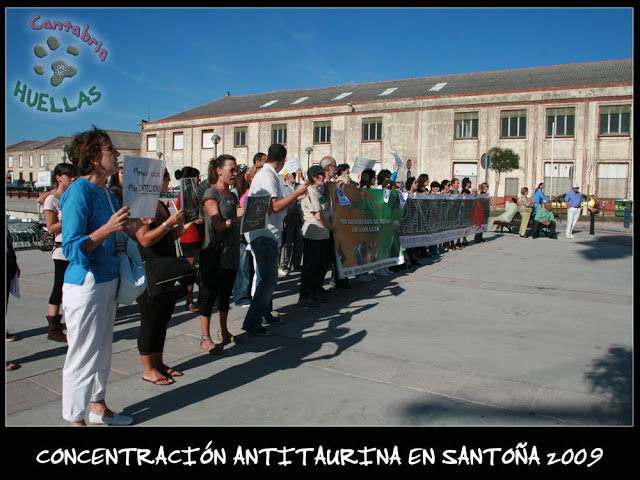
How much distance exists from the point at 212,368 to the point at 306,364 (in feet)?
2.83

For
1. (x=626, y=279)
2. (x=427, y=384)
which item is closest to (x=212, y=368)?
(x=427, y=384)

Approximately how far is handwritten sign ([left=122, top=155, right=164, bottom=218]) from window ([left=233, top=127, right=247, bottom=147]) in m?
48.6

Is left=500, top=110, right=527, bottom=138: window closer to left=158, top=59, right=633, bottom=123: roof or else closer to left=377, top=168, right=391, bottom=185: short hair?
left=158, top=59, right=633, bottom=123: roof

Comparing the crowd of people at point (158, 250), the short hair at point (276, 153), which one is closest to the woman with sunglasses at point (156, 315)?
the crowd of people at point (158, 250)

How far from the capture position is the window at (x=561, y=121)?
3775 centimetres

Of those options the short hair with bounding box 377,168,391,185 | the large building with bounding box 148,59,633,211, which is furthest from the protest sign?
the large building with bounding box 148,59,633,211

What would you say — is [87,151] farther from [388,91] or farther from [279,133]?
[279,133]

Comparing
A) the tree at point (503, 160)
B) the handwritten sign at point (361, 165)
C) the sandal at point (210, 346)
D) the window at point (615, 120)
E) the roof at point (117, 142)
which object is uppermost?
the roof at point (117, 142)

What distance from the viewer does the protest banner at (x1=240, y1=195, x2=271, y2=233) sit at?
5426mm

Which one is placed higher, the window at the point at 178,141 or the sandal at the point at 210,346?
the window at the point at 178,141

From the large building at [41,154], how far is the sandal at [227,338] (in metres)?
71.3

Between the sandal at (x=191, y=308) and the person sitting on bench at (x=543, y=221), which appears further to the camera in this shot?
the person sitting on bench at (x=543, y=221)

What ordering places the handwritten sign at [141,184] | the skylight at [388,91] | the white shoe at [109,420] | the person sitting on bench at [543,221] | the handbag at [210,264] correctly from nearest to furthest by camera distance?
the handwritten sign at [141,184] < the white shoe at [109,420] < the handbag at [210,264] < the person sitting on bench at [543,221] < the skylight at [388,91]

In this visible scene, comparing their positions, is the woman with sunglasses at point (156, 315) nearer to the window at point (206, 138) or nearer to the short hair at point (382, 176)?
the short hair at point (382, 176)
